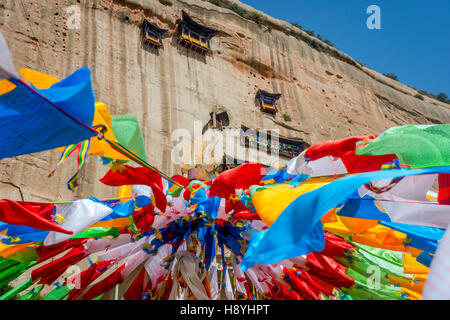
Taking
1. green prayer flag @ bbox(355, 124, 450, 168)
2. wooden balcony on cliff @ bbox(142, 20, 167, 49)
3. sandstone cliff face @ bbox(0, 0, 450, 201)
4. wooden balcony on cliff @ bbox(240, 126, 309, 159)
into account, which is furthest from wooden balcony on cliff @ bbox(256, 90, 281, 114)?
green prayer flag @ bbox(355, 124, 450, 168)

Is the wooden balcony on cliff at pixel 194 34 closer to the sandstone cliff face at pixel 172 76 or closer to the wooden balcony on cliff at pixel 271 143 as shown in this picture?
the sandstone cliff face at pixel 172 76

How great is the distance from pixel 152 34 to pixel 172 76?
194cm

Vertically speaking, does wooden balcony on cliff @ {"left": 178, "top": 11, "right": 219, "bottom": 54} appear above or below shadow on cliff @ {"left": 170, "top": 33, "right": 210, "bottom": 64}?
above

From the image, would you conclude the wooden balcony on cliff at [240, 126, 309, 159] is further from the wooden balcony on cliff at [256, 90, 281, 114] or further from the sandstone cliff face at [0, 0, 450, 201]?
the wooden balcony on cliff at [256, 90, 281, 114]

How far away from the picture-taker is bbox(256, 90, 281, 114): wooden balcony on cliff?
15.3 m

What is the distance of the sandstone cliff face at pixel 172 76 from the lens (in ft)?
32.6

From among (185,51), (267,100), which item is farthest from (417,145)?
(267,100)

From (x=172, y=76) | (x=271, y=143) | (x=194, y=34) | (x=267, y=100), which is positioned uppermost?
(x=194, y=34)

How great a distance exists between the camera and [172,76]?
43.4 feet

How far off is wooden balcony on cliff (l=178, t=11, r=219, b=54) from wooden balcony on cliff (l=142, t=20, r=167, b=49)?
1.04 metres

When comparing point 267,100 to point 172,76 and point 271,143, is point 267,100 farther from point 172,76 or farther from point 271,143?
point 172,76

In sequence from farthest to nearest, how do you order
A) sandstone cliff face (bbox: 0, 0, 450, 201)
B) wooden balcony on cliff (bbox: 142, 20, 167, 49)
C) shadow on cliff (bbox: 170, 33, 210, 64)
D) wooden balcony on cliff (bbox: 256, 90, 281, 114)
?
wooden balcony on cliff (bbox: 256, 90, 281, 114)
shadow on cliff (bbox: 170, 33, 210, 64)
wooden balcony on cliff (bbox: 142, 20, 167, 49)
sandstone cliff face (bbox: 0, 0, 450, 201)

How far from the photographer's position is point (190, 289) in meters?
3.29

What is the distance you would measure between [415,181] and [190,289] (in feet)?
7.51
